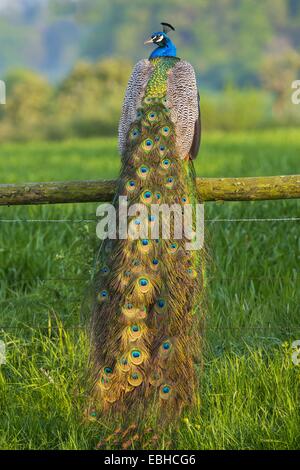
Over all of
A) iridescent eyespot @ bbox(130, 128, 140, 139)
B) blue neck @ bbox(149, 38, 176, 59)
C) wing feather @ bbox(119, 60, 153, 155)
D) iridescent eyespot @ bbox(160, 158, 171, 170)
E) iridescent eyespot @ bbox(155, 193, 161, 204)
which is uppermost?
blue neck @ bbox(149, 38, 176, 59)

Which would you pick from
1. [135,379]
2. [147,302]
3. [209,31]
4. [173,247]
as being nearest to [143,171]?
[173,247]

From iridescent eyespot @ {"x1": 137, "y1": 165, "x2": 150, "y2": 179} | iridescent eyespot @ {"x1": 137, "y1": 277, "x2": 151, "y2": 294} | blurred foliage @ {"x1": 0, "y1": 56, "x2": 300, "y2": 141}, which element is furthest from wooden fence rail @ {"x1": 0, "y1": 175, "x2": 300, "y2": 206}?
blurred foliage @ {"x1": 0, "y1": 56, "x2": 300, "y2": 141}

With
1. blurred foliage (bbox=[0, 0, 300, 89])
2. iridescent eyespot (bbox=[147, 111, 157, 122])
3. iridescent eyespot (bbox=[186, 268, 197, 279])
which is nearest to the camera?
iridescent eyespot (bbox=[186, 268, 197, 279])

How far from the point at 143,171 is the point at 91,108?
2706 centimetres

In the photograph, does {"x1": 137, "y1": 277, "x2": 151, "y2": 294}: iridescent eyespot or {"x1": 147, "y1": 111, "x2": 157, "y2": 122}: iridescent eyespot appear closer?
{"x1": 137, "y1": 277, "x2": 151, "y2": 294}: iridescent eyespot

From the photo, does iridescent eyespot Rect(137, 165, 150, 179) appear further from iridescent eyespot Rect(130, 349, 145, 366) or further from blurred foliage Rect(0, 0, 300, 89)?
blurred foliage Rect(0, 0, 300, 89)

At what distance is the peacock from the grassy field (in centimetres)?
17

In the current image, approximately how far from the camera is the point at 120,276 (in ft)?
13.6

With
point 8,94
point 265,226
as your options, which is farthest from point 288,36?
point 265,226

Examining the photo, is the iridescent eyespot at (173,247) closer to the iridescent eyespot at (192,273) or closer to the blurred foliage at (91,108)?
the iridescent eyespot at (192,273)

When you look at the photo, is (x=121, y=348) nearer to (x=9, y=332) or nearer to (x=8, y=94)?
(x=9, y=332)

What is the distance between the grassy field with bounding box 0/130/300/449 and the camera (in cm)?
412

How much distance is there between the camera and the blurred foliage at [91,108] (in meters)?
28.4
